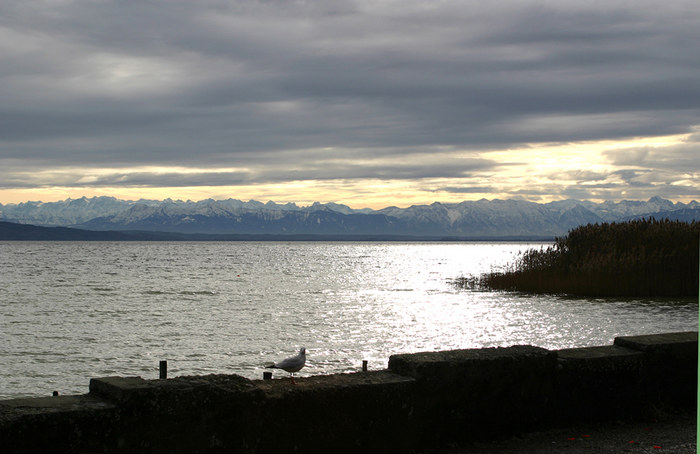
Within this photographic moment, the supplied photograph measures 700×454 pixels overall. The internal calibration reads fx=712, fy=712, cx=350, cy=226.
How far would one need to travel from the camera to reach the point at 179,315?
3659 cm

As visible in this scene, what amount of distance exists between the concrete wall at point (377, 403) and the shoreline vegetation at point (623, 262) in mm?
28714

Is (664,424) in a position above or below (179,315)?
above

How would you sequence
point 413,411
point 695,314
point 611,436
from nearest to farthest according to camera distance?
1. point 413,411
2. point 611,436
3. point 695,314

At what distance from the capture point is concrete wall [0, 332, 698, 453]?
5.12 metres

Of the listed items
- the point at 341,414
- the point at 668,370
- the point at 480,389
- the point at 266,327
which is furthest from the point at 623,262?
the point at 341,414

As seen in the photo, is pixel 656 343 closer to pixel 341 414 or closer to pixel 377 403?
pixel 377 403

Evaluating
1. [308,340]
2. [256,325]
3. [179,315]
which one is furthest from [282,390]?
[179,315]

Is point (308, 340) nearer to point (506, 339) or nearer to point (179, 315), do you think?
point (506, 339)

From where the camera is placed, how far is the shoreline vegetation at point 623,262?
35.0 metres

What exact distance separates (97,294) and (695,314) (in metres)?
39.3

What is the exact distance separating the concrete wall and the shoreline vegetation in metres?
28.7

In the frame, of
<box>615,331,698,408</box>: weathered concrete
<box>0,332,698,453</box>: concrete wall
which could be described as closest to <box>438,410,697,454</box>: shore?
<box>0,332,698,453</box>: concrete wall

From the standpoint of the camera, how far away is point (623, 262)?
36156 millimetres

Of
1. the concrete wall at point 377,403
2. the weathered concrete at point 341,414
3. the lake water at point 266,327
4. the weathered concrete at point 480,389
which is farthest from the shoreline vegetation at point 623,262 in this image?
the weathered concrete at point 341,414
